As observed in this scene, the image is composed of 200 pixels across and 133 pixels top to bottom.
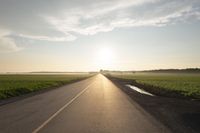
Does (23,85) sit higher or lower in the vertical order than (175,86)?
higher

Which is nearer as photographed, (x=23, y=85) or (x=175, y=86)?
Result: (x=23, y=85)

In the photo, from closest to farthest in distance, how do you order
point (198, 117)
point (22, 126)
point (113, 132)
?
point (113, 132), point (22, 126), point (198, 117)

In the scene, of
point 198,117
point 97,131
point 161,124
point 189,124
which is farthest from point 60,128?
point 198,117

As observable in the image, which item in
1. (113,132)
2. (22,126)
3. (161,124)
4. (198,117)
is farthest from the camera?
(198,117)

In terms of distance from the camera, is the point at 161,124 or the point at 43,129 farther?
the point at 161,124

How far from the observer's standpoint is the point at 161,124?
11.0 meters

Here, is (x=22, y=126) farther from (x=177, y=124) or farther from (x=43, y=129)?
(x=177, y=124)

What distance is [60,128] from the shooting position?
32.2 feet

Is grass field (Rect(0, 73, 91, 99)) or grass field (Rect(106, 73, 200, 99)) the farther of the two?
grass field (Rect(106, 73, 200, 99))

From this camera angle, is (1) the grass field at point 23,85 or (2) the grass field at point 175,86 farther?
(2) the grass field at point 175,86

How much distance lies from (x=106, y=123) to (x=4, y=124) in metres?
3.74

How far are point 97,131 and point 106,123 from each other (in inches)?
67.4

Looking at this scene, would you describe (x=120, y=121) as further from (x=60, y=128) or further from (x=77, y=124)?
(x=60, y=128)

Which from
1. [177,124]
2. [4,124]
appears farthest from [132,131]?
[4,124]
